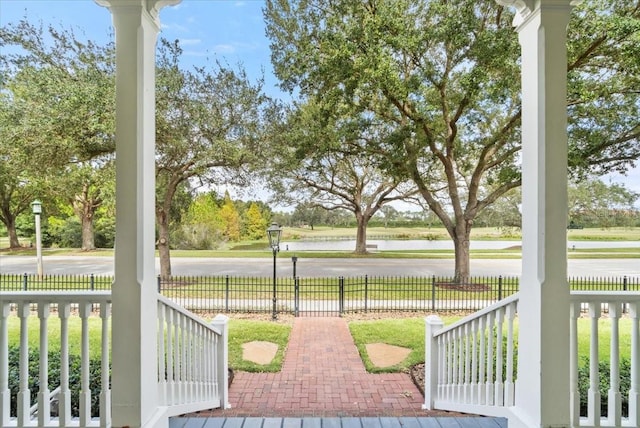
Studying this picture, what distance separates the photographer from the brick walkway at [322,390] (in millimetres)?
2922

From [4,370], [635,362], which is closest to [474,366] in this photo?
[635,362]

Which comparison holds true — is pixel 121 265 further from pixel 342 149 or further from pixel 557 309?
pixel 342 149

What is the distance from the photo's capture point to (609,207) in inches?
246

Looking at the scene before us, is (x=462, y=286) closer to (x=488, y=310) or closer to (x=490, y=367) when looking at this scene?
(x=490, y=367)

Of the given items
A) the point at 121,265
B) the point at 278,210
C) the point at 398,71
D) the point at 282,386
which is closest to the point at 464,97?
the point at 398,71

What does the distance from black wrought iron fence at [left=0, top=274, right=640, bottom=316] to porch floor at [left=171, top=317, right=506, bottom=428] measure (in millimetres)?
2564

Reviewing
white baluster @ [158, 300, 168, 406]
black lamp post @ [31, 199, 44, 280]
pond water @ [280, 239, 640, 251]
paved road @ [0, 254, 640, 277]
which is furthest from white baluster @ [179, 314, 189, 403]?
pond water @ [280, 239, 640, 251]

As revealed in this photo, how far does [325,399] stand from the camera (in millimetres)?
3291

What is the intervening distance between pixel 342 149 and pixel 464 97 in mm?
2955

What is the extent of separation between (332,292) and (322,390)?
176 inches

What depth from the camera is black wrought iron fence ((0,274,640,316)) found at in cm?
712

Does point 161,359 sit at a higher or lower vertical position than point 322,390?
higher

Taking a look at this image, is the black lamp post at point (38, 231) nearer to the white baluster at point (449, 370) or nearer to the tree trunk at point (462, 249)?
the white baluster at point (449, 370)

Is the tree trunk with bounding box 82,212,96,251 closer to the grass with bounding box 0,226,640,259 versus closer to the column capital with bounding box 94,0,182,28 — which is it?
the grass with bounding box 0,226,640,259
